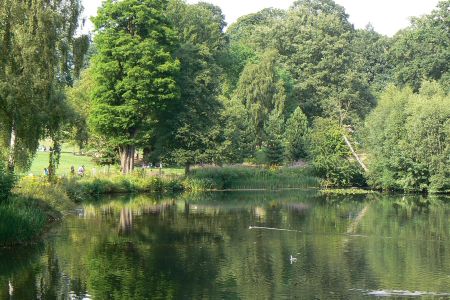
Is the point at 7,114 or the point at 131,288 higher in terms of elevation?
the point at 7,114

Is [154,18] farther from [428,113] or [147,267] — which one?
[147,267]

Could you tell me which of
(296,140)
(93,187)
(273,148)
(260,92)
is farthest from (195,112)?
(260,92)

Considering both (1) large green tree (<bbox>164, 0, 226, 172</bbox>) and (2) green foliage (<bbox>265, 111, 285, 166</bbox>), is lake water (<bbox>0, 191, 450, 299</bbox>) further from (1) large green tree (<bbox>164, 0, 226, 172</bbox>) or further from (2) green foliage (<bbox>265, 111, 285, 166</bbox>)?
(2) green foliage (<bbox>265, 111, 285, 166</bbox>)

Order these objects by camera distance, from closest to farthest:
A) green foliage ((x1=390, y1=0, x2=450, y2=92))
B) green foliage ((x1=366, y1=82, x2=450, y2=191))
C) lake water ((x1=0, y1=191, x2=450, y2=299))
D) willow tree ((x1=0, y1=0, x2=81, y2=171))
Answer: lake water ((x1=0, y1=191, x2=450, y2=299))
willow tree ((x1=0, y1=0, x2=81, y2=171))
green foliage ((x1=366, y1=82, x2=450, y2=191))
green foliage ((x1=390, y1=0, x2=450, y2=92))

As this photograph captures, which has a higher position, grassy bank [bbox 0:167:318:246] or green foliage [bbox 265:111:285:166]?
green foliage [bbox 265:111:285:166]

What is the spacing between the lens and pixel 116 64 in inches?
2023

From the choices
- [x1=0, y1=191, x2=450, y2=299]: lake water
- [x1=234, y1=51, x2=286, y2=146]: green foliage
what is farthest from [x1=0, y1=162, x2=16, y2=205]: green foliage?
[x1=234, y1=51, x2=286, y2=146]: green foliage

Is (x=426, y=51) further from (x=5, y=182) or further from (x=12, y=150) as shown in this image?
(x=5, y=182)

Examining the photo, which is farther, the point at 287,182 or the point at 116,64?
the point at 287,182

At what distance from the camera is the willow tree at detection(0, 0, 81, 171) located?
2647 cm

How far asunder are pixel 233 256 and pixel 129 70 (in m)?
30.8

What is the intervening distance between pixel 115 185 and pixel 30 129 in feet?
72.1

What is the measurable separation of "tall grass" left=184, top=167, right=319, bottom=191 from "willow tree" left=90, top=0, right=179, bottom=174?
639 centimetres

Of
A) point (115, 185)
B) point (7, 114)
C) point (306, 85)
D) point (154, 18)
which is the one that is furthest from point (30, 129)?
point (306, 85)
